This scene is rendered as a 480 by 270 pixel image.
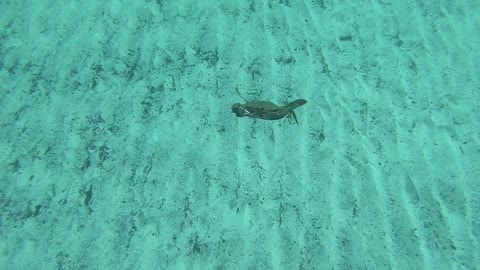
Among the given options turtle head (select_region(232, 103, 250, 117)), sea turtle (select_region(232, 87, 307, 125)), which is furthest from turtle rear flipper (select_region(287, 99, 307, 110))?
turtle head (select_region(232, 103, 250, 117))

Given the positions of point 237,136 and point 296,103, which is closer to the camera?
point 237,136

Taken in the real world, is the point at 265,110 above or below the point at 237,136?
above

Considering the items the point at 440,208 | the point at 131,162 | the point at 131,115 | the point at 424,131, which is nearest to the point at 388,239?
the point at 440,208

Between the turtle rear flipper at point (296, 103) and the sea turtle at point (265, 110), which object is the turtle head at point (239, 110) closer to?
the sea turtle at point (265, 110)

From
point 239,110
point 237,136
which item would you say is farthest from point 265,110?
point 237,136

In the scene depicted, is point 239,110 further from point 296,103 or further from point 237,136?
point 296,103

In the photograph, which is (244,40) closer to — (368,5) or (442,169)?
(368,5)

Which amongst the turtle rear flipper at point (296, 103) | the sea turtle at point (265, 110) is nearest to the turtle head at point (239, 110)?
the sea turtle at point (265, 110)
